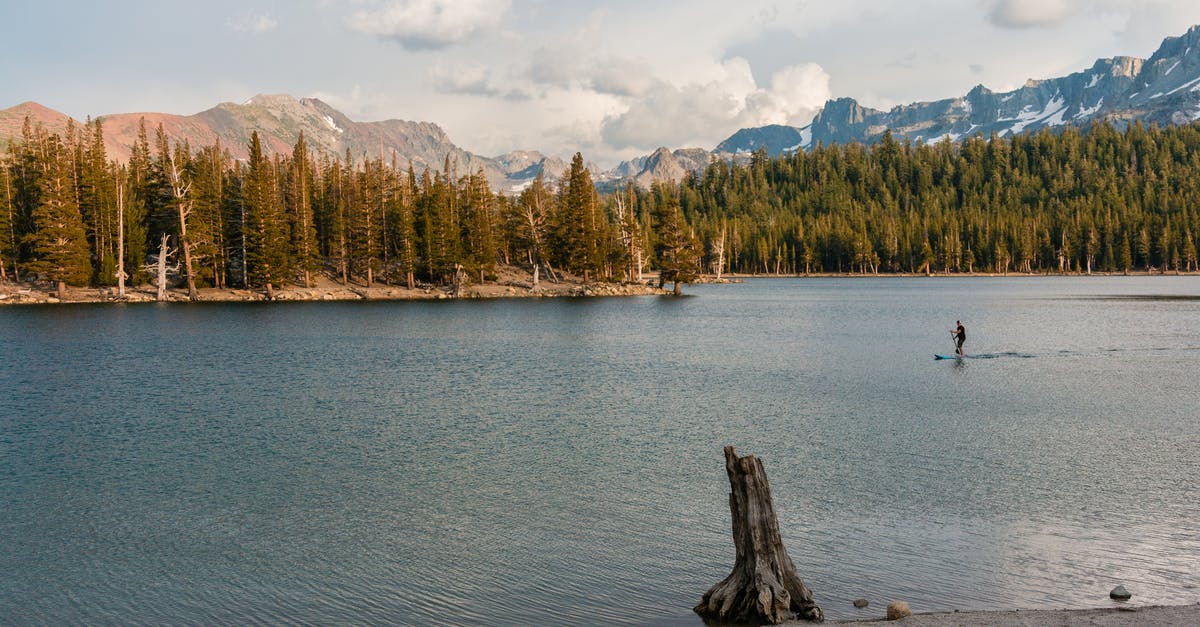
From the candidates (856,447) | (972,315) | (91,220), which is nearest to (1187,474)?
(856,447)

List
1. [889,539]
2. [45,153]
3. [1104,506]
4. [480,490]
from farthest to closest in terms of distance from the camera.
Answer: [45,153] < [480,490] < [1104,506] < [889,539]

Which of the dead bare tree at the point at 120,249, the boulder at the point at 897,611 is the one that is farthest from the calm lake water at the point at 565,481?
the dead bare tree at the point at 120,249

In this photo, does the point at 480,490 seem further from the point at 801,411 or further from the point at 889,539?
the point at 801,411

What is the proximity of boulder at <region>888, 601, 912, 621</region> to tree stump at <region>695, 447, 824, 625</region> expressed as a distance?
3.53ft

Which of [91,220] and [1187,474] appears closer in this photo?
[1187,474]

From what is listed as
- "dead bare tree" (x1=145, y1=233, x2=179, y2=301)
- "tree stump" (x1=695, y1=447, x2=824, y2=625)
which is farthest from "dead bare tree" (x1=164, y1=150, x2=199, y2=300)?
"tree stump" (x1=695, y1=447, x2=824, y2=625)

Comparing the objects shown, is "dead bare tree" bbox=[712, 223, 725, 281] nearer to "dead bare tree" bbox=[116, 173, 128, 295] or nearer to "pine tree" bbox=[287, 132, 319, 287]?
"pine tree" bbox=[287, 132, 319, 287]

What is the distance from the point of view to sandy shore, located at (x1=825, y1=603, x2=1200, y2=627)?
12.4 m

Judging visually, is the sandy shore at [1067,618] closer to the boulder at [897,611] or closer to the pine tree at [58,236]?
the boulder at [897,611]

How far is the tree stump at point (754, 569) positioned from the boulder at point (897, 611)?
1.08 m

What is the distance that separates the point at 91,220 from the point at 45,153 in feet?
32.0

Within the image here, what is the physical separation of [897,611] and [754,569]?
2268 mm

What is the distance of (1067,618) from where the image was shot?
12.7 meters

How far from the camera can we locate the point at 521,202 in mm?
131125
